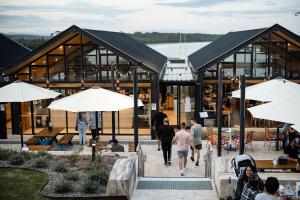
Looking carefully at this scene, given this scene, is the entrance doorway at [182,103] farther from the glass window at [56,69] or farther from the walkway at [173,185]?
the walkway at [173,185]

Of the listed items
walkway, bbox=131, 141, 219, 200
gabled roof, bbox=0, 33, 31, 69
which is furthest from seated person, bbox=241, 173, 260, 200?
gabled roof, bbox=0, 33, 31, 69

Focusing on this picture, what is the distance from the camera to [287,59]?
1867cm

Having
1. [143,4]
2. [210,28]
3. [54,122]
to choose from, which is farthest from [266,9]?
[54,122]

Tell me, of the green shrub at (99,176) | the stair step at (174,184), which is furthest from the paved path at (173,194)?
the green shrub at (99,176)

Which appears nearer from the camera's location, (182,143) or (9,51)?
(182,143)

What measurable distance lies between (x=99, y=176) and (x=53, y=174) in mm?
1590

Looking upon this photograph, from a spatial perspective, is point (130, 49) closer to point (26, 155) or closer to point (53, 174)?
point (26, 155)

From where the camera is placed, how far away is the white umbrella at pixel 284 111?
28.8ft

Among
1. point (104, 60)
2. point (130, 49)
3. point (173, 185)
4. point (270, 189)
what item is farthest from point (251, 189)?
point (130, 49)

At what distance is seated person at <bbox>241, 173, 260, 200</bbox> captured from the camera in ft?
21.5

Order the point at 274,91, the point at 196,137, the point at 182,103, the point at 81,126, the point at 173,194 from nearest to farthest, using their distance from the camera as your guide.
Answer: the point at 173,194
the point at 274,91
the point at 196,137
the point at 81,126
the point at 182,103

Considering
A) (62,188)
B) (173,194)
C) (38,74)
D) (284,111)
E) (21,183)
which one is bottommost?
(173,194)

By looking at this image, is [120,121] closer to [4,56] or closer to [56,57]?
[56,57]

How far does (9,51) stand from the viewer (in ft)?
81.7
